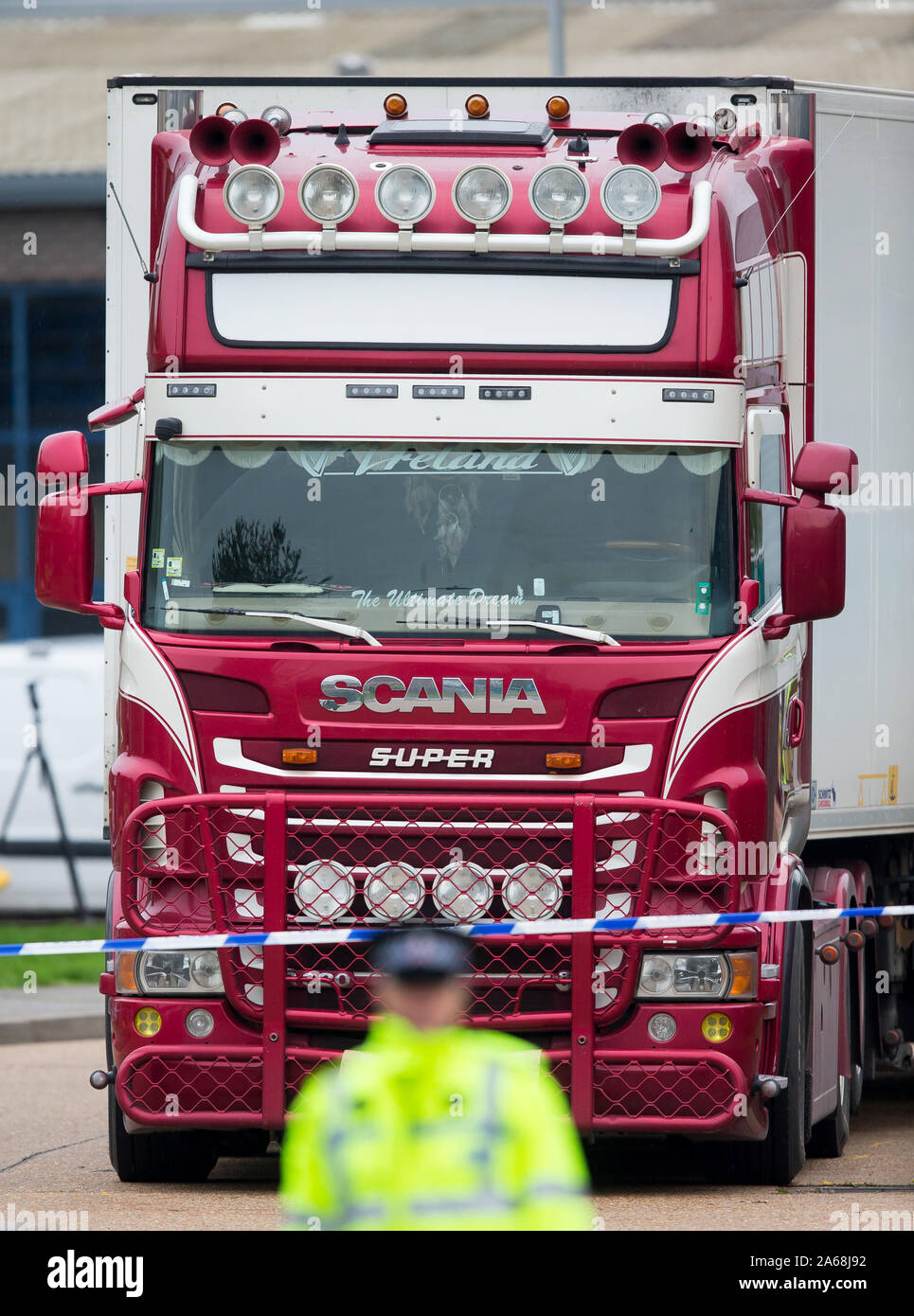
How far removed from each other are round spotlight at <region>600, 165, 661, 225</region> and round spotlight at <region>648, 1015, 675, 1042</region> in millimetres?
3002

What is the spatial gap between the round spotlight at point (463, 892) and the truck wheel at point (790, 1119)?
1.34 m

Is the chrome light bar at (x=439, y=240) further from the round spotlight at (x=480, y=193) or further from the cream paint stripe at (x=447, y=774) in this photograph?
the cream paint stripe at (x=447, y=774)

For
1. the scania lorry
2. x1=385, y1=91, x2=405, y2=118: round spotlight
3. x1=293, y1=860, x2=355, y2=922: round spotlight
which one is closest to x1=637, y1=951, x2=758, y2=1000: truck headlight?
the scania lorry

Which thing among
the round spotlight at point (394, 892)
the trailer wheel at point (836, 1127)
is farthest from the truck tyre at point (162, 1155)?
the trailer wheel at point (836, 1127)

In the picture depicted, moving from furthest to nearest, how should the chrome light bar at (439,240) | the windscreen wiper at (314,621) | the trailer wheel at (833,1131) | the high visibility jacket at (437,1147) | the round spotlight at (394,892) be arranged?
the trailer wheel at (833,1131), the chrome light bar at (439,240), the windscreen wiper at (314,621), the round spotlight at (394,892), the high visibility jacket at (437,1147)

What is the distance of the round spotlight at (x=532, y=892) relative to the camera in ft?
28.0

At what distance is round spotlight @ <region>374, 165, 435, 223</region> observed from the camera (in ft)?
29.4

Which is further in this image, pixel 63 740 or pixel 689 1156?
pixel 63 740

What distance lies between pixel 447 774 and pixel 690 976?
116 cm

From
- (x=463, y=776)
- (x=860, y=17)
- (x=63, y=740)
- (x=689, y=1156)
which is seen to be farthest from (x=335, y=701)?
(x=860, y=17)

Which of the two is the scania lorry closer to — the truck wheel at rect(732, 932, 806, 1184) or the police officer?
the truck wheel at rect(732, 932, 806, 1184)
